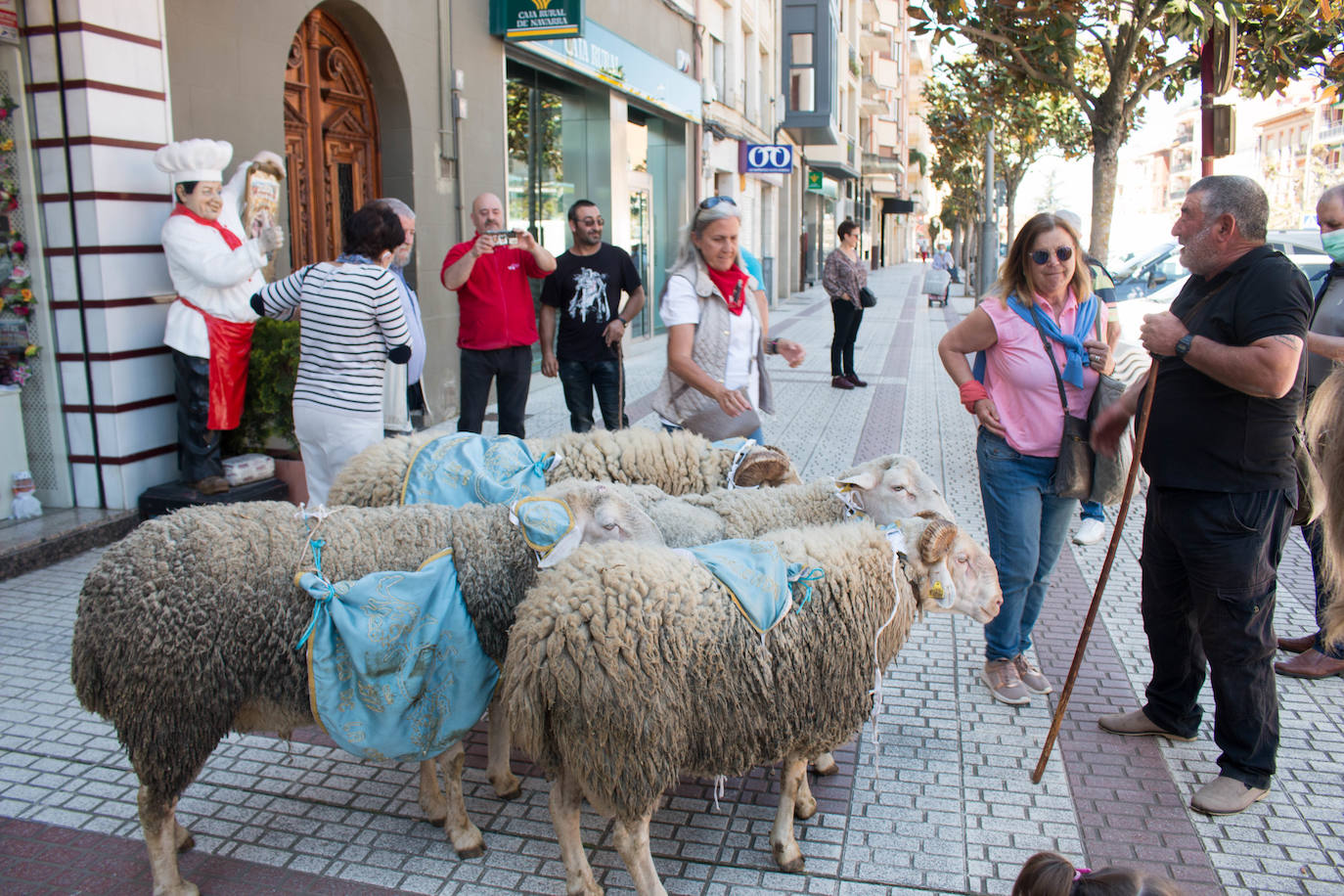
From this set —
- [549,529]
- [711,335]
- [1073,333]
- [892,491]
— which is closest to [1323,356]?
[1073,333]

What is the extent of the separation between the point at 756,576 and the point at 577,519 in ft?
2.06

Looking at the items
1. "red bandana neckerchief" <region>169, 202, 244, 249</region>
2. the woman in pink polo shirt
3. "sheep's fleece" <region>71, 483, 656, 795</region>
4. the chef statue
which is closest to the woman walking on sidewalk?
the chef statue

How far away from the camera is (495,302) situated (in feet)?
21.1

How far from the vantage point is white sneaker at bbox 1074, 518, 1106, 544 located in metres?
6.34

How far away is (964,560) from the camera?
10.8 feet

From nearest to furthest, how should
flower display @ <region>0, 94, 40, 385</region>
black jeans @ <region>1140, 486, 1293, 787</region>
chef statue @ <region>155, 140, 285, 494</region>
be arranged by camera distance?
black jeans @ <region>1140, 486, 1293, 787</region> → flower display @ <region>0, 94, 40, 385</region> → chef statue @ <region>155, 140, 285, 494</region>

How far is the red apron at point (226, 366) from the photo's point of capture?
20.1 feet

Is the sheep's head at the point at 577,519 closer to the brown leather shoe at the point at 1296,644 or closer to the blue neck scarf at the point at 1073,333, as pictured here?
the blue neck scarf at the point at 1073,333

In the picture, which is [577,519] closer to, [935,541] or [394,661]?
[394,661]

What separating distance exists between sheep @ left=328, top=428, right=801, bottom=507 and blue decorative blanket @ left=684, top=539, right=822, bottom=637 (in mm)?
1010

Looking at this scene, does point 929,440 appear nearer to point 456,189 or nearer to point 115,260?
point 456,189

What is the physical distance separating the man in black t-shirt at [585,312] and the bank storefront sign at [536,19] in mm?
3621

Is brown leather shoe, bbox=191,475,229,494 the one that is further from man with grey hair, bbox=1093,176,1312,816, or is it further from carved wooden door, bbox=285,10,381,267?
man with grey hair, bbox=1093,176,1312,816

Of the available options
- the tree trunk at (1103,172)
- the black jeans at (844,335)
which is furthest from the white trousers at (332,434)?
the black jeans at (844,335)
